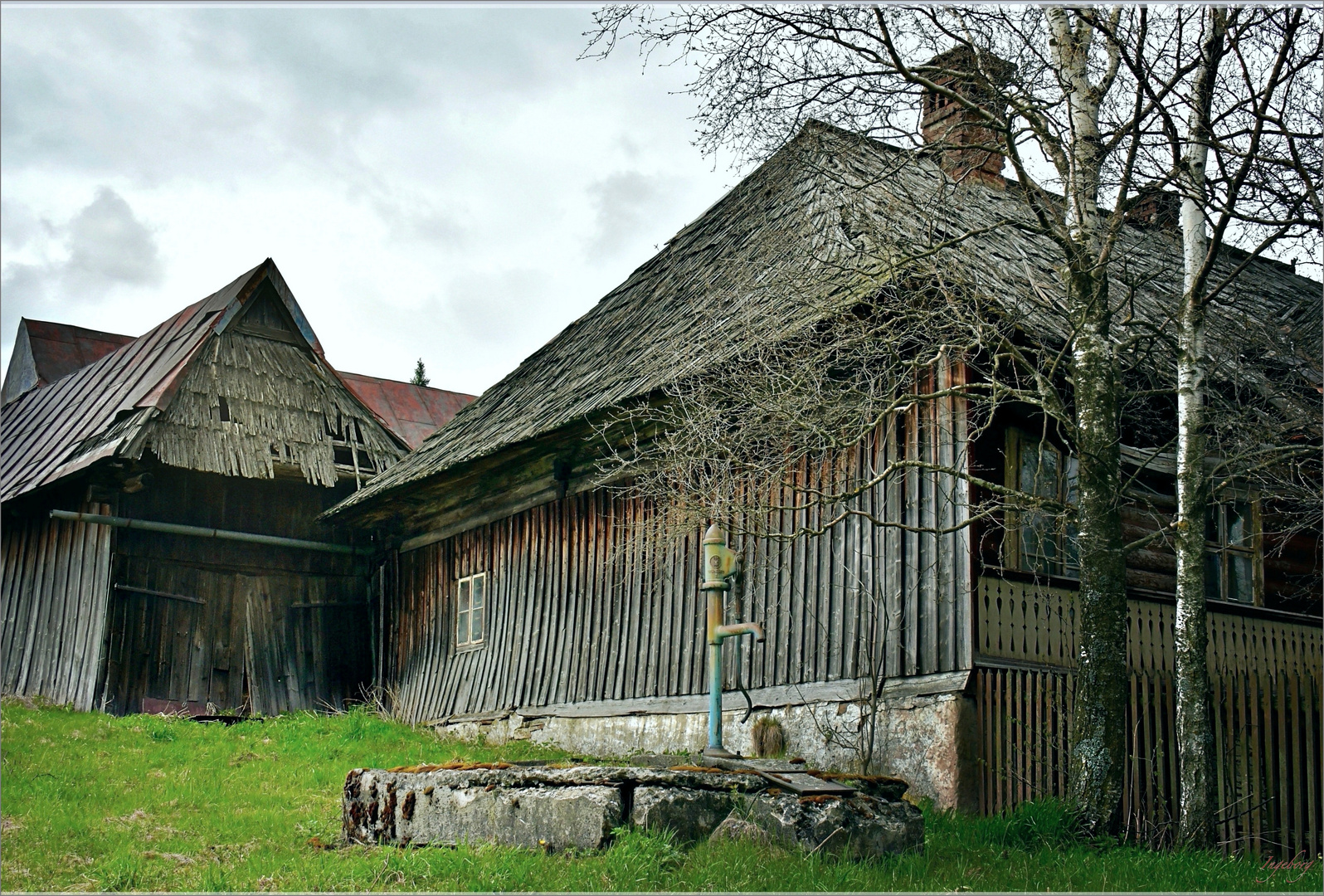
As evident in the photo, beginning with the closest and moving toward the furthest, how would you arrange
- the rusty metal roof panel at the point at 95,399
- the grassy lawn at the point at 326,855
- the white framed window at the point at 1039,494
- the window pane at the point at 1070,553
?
the grassy lawn at the point at 326,855 → the white framed window at the point at 1039,494 → the window pane at the point at 1070,553 → the rusty metal roof panel at the point at 95,399

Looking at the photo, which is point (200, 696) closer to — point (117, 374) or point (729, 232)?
point (117, 374)

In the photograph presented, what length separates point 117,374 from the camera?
17.6 meters

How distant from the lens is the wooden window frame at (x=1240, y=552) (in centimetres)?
1152

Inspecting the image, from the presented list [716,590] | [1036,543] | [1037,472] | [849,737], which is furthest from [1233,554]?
[716,590]

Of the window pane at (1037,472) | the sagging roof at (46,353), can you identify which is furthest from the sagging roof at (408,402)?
the window pane at (1037,472)

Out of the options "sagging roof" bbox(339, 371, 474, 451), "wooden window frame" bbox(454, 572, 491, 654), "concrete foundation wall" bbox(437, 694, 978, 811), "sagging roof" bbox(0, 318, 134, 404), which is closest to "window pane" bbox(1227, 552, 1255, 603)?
"concrete foundation wall" bbox(437, 694, 978, 811)

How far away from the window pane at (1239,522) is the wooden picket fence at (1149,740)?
2.59 meters

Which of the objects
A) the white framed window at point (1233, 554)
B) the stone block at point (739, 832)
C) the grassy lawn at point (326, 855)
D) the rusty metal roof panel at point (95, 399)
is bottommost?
the grassy lawn at point (326, 855)

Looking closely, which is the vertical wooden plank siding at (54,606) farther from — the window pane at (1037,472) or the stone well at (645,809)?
the window pane at (1037,472)

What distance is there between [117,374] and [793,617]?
11.1 m

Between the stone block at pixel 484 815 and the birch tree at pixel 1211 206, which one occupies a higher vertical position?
the birch tree at pixel 1211 206

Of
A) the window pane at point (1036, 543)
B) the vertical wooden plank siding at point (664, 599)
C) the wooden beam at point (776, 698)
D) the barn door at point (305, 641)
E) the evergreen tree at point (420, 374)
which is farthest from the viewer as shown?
the evergreen tree at point (420, 374)

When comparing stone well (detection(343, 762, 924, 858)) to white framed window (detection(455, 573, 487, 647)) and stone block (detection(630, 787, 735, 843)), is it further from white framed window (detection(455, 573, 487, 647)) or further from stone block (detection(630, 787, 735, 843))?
white framed window (detection(455, 573, 487, 647))

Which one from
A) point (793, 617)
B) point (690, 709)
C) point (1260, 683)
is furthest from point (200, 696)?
point (1260, 683)
